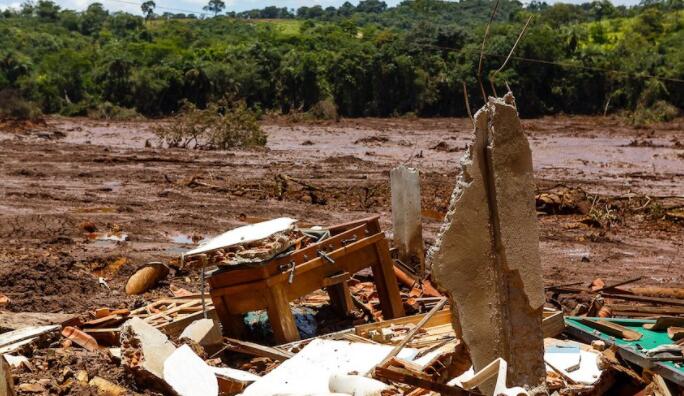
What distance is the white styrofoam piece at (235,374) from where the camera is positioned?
615 centimetres

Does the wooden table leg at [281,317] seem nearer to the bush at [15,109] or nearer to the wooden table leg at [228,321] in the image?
the wooden table leg at [228,321]

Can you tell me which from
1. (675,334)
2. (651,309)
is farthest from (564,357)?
(651,309)

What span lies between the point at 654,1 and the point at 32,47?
165 feet

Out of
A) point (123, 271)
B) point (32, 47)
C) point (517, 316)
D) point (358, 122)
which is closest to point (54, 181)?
point (123, 271)

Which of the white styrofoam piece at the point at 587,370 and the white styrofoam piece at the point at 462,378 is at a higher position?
the white styrofoam piece at the point at 462,378

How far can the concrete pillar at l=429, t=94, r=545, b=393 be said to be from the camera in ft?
17.0

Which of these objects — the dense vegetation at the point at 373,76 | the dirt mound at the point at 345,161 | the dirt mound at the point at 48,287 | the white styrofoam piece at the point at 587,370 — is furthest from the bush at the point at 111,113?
the white styrofoam piece at the point at 587,370

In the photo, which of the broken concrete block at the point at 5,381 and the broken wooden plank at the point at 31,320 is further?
the broken wooden plank at the point at 31,320

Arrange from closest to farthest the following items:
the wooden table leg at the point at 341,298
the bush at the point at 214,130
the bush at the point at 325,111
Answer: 1. the wooden table leg at the point at 341,298
2. the bush at the point at 214,130
3. the bush at the point at 325,111

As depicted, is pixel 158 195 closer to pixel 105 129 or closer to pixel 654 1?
pixel 105 129

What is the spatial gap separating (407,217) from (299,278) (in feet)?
10.1

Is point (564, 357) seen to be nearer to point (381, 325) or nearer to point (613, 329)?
point (613, 329)

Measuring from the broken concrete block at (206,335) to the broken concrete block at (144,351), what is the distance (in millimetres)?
225

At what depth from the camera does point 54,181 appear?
19.1 metres
